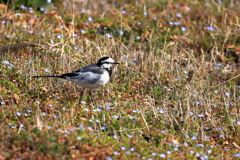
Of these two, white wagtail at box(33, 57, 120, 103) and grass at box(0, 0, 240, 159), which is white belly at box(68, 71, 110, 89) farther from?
grass at box(0, 0, 240, 159)

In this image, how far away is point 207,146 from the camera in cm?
664

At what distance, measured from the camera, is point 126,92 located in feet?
27.3

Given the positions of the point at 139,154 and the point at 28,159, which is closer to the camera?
the point at 28,159

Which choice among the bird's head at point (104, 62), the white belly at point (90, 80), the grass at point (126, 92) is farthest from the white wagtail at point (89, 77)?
the grass at point (126, 92)

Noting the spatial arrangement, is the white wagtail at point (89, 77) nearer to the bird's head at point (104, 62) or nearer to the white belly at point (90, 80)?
the white belly at point (90, 80)

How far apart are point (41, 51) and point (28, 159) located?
4191 millimetres

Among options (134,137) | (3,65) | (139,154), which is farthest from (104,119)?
(3,65)

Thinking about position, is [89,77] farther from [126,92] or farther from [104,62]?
[126,92]

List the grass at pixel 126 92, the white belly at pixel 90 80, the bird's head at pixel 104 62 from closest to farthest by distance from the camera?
1. the grass at pixel 126 92
2. the white belly at pixel 90 80
3. the bird's head at pixel 104 62

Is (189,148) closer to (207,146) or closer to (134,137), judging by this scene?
(207,146)

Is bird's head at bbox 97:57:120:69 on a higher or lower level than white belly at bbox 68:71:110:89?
higher

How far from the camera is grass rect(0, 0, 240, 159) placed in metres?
6.11

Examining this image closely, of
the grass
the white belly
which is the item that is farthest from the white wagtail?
the grass

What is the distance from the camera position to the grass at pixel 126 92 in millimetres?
6109
